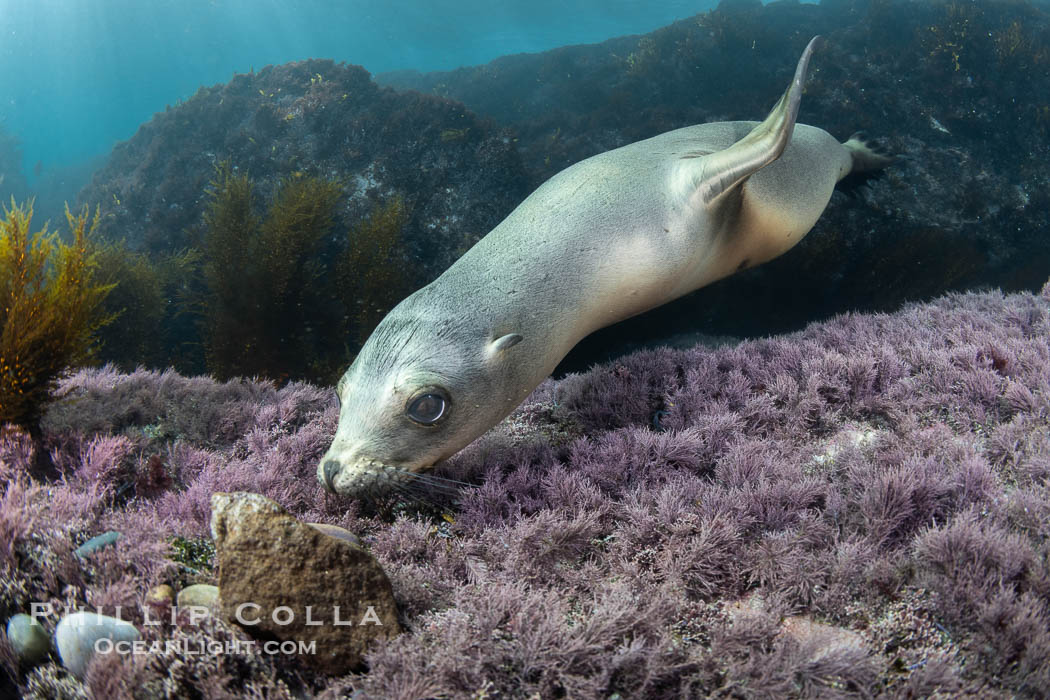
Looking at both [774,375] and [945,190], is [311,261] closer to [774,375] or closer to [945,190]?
[774,375]

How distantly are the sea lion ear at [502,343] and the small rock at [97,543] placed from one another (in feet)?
5.02

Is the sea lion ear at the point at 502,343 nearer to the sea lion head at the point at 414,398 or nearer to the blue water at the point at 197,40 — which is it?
the sea lion head at the point at 414,398

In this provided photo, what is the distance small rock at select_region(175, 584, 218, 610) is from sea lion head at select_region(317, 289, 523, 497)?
0.58 m

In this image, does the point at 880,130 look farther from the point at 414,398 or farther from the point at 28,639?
the point at 28,639

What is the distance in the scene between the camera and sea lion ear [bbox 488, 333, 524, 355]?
2.29m

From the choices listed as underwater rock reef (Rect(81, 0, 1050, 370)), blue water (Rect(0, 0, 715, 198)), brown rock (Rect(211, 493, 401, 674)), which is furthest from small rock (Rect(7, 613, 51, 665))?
blue water (Rect(0, 0, 715, 198))

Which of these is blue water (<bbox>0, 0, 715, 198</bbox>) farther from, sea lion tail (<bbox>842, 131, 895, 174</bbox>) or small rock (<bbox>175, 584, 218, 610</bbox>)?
small rock (<bbox>175, 584, 218, 610</bbox>)

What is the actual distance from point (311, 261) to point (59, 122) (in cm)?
9400

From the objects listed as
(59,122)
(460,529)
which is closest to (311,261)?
(460,529)

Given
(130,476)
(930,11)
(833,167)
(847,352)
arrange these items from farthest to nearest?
(930,11) → (833,167) → (847,352) → (130,476)

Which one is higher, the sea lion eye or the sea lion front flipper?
the sea lion front flipper

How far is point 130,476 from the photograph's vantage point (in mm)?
2363

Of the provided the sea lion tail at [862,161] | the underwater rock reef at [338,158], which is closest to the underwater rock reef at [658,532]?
the sea lion tail at [862,161]

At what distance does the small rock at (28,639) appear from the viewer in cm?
136
